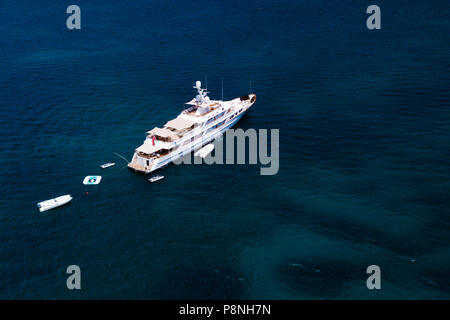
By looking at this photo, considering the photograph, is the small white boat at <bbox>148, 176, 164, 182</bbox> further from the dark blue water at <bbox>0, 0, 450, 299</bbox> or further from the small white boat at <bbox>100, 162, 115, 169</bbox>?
the small white boat at <bbox>100, 162, 115, 169</bbox>

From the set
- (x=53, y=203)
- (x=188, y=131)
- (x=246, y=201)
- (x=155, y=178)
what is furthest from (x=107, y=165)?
(x=246, y=201)

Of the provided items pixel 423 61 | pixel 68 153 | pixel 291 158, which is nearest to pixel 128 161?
pixel 68 153

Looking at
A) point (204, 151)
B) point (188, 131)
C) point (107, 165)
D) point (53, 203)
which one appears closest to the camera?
point (53, 203)

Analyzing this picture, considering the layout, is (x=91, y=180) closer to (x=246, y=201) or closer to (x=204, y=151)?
(x=204, y=151)

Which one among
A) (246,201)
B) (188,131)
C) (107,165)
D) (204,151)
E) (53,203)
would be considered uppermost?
(188,131)

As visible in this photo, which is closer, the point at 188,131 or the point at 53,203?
the point at 53,203

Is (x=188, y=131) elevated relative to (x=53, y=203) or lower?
elevated

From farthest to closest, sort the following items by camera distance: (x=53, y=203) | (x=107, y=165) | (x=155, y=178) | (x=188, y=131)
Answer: (x=188, y=131) < (x=107, y=165) < (x=155, y=178) < (x=53, y=203)
